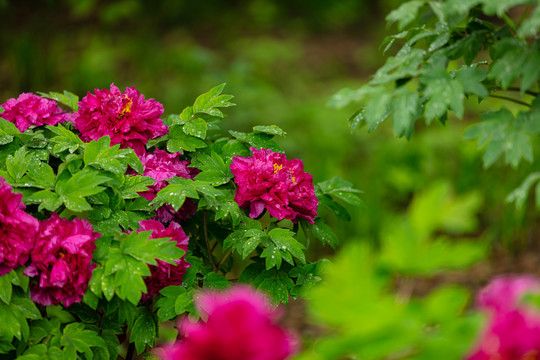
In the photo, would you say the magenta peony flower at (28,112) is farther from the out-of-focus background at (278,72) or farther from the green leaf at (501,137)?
the out-of-focus background at (278,72)

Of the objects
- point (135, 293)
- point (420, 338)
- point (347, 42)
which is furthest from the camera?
point (347, 42)

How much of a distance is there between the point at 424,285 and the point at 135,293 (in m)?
2.35

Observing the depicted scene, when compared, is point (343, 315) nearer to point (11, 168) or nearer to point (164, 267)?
point (164, 267)

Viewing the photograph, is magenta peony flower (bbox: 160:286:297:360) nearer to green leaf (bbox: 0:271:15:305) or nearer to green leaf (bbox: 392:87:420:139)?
green leaf (bbox: 392:87:420:139)

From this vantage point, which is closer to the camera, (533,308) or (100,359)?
(533,308)

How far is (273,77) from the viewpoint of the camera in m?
5.98

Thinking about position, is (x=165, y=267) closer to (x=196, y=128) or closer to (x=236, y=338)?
(x=196, y=128)

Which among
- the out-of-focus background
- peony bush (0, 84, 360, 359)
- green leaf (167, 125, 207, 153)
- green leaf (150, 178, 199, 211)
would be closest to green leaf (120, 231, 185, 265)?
peony bush (0, 84, 360, 359)

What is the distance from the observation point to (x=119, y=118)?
152 cm

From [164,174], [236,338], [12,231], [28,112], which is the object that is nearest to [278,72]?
[28,112]

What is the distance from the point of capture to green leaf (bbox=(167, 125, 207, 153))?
1.50 m

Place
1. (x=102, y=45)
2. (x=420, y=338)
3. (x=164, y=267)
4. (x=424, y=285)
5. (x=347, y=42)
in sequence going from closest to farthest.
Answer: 1. (x=420, y=338)
2. (x=164, y=267)
3. (x=424, y=285)
4. (x=102, y=45)
5. (x=347, y=42)

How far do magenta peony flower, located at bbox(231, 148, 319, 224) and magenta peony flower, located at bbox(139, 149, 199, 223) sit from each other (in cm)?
16

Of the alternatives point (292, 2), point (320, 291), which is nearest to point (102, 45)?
point (292, 2)
